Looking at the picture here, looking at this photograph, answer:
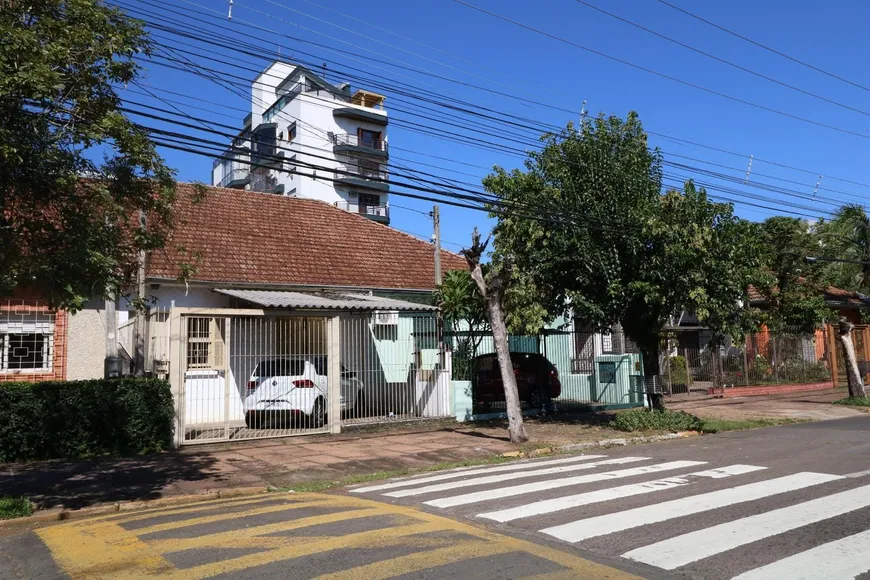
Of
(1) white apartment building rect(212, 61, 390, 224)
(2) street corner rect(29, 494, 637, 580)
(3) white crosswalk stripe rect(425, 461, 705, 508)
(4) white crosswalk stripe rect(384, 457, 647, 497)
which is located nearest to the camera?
(2) street corner rect(29, 494, 637, 580)

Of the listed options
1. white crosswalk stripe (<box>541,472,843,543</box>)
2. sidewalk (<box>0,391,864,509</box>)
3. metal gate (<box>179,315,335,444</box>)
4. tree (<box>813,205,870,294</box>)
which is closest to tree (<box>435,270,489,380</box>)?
sidewalk (<box>0,391,864,509</box>)

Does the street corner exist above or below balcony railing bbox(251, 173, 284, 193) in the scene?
below

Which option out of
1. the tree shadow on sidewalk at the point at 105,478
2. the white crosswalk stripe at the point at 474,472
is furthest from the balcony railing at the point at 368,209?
the white crosswalk stripe at the point at 474,472

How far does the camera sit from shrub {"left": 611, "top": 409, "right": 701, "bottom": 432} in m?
15.7

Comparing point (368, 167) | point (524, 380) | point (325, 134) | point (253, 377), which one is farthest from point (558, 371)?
point (325, 134)

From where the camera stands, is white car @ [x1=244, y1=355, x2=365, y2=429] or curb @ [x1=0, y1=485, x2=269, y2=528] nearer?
curb @ [x1=0, y1=485, x2=269, y2=528]

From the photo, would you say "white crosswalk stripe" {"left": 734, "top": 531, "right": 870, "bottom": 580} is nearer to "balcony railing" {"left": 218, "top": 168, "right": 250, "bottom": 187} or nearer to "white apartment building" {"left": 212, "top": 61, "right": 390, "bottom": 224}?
"white apartment building" {"left": 212, "top": 61, "right": 390, "bottom": 224}

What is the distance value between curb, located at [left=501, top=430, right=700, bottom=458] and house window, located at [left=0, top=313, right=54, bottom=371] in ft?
34.4

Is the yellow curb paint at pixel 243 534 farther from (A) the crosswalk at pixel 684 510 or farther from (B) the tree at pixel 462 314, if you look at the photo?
(B) the tree at pixel 462 314

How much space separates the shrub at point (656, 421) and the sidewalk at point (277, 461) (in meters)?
0.37

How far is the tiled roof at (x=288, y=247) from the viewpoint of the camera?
18953mm

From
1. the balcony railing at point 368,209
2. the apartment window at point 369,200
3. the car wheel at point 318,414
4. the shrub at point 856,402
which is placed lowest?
the shrub at point 856,402

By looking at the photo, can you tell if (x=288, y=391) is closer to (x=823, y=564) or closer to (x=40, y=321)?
(x=40, y=321)

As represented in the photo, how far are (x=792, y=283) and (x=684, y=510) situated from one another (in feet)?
79.0
